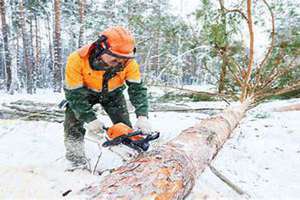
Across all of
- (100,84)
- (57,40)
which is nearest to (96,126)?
(100,84)

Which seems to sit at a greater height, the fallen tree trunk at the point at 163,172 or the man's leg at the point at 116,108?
the man's leg at the point at 116,108

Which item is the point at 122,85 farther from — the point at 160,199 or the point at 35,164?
the point at 160,199

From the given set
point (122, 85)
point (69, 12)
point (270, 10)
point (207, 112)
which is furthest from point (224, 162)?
point (69, 12)

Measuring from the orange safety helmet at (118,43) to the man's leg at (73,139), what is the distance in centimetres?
95

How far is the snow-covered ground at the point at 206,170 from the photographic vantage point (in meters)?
2.30

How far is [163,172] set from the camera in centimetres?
163

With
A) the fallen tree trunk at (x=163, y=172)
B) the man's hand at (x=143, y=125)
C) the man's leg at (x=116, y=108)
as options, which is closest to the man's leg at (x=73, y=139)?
the man's leg at (x=116, y=108)

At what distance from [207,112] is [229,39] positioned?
62.5 inches

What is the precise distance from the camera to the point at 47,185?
88.0 inches

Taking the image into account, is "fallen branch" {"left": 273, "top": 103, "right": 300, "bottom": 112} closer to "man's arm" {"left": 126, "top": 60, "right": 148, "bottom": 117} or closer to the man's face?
"man's arm" {"left": 126, "top": 60, "right": 148, "bottom": 117}

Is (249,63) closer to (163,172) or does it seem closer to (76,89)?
(76,89)

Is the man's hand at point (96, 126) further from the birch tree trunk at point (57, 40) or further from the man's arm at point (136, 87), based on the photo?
the birch tree trunk at point (57, 40)

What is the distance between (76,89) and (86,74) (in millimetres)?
157

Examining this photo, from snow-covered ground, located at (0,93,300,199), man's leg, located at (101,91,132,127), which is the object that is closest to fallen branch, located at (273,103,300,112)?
snow-covered ground, located at (0,93,300,199)
